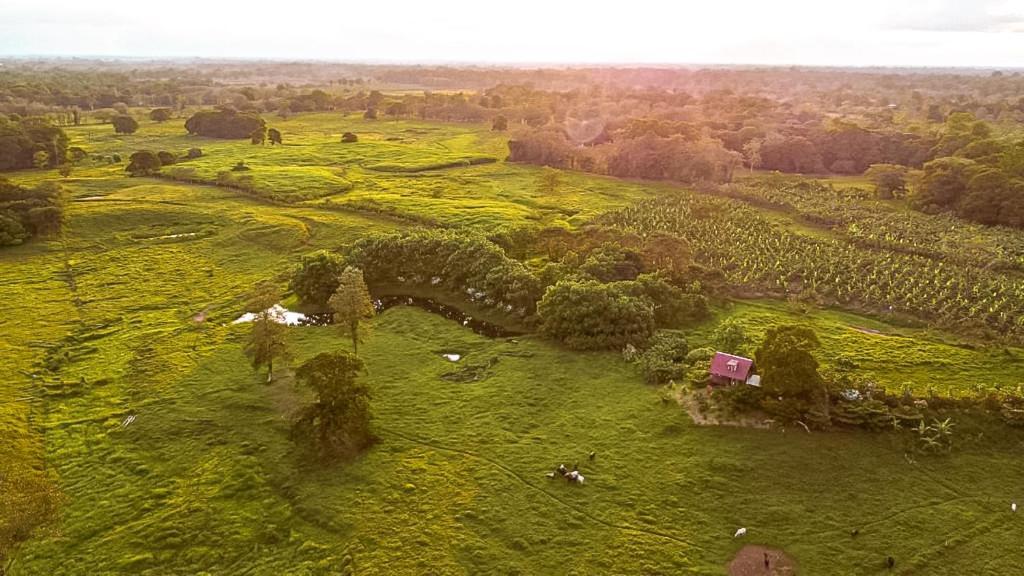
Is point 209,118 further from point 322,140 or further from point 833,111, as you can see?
point 833,111

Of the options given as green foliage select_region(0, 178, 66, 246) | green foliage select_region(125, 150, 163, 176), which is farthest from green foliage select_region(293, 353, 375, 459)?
green foliage select_region(125, 150, 163, 176)

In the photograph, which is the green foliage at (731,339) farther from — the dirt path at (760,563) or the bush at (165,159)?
the bush at (165,159)

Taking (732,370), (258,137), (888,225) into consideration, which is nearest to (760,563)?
(732,370)

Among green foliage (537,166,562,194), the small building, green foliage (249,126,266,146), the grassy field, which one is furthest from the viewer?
green foliage (249,126,266,146)

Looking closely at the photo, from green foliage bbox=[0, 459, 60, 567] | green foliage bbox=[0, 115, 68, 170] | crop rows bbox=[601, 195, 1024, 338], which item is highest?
green foliage bbox=[0, 115, 68, 170]

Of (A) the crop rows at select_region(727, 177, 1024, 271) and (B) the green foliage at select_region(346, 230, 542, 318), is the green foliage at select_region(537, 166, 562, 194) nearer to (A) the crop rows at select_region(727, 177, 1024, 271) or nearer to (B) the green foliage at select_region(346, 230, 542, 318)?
(A) the crop rows at select_region(727, 177, 1024, 271)
